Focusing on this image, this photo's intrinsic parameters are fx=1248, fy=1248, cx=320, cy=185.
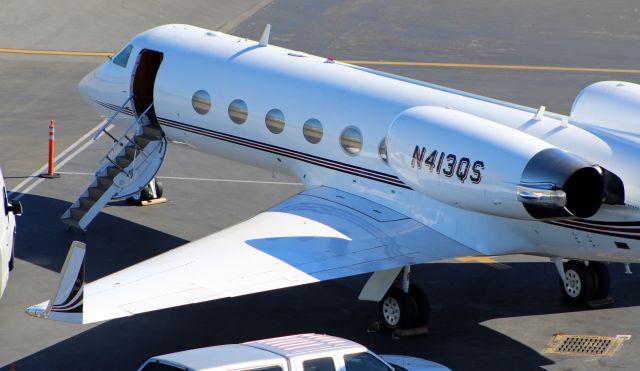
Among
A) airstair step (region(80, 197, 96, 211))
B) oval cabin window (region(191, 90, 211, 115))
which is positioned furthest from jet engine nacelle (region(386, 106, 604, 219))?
airstair step (region(80, 197, 96, 211))

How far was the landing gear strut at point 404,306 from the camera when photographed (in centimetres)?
1947

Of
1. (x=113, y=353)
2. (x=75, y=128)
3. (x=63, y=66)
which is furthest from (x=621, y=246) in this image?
(x=63, y=66)

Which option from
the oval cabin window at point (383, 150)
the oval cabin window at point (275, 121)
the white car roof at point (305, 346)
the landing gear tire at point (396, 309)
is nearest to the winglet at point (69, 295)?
the white car roof at point (305, 346)

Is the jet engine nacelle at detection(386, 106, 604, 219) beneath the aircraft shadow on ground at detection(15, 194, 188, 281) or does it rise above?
above

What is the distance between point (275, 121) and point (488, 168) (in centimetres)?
540

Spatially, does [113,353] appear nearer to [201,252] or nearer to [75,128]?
[201,252]

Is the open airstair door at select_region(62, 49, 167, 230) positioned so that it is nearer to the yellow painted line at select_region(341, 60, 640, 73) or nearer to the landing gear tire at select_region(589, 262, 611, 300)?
the landing gear tire at select_region(589, 262, 611, 300)

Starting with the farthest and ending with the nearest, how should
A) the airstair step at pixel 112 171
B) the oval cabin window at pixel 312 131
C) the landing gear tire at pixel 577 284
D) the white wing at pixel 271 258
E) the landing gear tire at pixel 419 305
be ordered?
1. the airstair step at pixel 112 171
2. the oval cabin window at pixel 312 131
3. the landing gear tire at pixel 577 284
4. the landing gear tire at pixel 419 305
5. the white wing at pixel 271 258

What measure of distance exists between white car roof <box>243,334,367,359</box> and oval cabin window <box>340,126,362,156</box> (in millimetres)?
5660

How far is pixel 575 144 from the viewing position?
18.9 meters

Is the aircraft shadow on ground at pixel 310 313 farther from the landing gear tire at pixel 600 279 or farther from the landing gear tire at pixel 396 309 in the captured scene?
the landing gear tire at pixel 600 279

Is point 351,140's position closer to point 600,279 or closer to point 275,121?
point 275,121

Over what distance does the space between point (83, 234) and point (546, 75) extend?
1948cm

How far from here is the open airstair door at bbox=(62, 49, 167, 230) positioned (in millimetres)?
24203
